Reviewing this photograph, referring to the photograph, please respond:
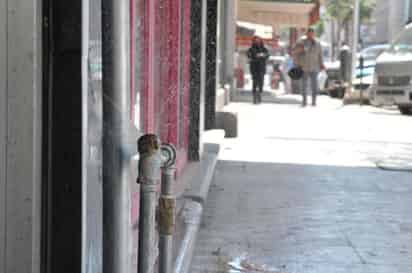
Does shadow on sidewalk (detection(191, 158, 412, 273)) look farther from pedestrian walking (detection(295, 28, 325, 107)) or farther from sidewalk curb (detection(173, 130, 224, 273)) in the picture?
pedestrian walking (detection(295, 28, 325, 107))

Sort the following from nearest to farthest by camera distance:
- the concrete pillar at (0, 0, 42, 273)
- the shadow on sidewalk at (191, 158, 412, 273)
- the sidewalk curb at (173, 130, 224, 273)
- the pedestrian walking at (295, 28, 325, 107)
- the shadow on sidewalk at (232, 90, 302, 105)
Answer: the concrete pillar at (0, 0, 42, 273) < the sidewalk curb at (173, 130, 224, 273) < the shadow on sidewalk at (191, 158, 412, 273) < the pedestrian walking at (295, 28, 325, 107) < the shadow on sidewalk at (232, 90, 302, 105)

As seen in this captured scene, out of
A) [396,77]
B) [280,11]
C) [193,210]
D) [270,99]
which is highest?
[280,11]

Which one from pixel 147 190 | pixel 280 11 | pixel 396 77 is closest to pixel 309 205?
pixel 147 190

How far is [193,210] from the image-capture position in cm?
602

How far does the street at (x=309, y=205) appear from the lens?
567 cm

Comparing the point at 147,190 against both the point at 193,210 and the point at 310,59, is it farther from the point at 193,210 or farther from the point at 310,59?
the point at 310,59

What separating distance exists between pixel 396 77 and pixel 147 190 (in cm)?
1607

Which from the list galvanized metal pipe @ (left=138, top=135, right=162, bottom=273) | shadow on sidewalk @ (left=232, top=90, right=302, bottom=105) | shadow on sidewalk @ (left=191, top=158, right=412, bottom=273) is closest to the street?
shadow on sidewalk @ (left=191, top=158, right=412, bottom=273)

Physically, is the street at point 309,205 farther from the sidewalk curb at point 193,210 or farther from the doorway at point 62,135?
the doorway at point 62,135

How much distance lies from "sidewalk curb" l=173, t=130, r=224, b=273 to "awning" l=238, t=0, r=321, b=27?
15.8 m

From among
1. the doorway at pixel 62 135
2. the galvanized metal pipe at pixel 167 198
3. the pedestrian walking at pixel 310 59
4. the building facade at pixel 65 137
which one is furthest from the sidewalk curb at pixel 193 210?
the pedestrian walking at pixel 310 59

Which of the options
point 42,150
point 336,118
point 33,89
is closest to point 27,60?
point 33,89

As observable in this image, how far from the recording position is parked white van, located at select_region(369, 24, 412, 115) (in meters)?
18.4

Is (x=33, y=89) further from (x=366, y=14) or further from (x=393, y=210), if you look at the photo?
(x=366, y=14)
